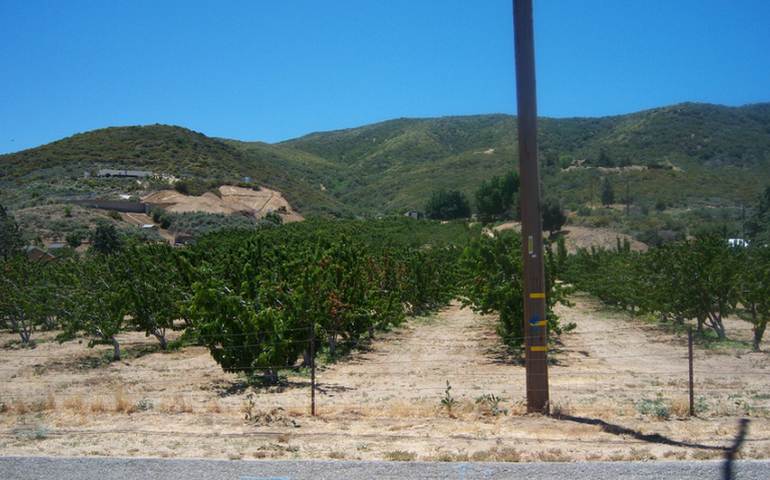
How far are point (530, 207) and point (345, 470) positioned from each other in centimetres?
466

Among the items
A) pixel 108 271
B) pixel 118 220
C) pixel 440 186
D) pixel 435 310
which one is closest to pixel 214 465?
pixel 108 271

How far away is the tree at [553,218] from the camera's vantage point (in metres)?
67.9

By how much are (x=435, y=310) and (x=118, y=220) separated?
37.0 m

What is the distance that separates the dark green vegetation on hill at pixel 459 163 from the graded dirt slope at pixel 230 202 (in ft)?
10.8

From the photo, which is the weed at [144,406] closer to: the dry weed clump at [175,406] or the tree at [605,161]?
the dry weed clump at [175,406]

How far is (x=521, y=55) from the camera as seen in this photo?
9586 mm

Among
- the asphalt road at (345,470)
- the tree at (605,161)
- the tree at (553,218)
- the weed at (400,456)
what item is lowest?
the weed at (400,456)

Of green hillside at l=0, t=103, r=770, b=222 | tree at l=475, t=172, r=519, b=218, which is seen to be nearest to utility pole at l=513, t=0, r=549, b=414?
green hillside at l=0, t=103, r=770, b=222

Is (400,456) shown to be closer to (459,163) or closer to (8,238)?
(8,238)

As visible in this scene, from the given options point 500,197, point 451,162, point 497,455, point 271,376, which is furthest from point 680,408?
point 451,162

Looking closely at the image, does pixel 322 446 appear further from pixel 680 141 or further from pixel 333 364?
pixel 680 141

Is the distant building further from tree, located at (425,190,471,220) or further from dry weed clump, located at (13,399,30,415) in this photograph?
dry weed clump, located at (13,399,30,415)

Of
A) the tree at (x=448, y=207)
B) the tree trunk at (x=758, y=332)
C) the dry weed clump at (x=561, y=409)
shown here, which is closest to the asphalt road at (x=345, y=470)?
the dry weed clump at (x=561, y=409)

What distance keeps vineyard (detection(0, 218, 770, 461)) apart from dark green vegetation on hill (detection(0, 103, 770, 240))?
4879cm
